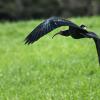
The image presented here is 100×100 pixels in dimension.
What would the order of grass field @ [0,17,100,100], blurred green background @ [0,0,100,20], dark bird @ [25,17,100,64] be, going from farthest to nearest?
blurred green background @ [0,0,100,20], grass field @ [0,17,100,100], dark bird @ [25,17,100,64]

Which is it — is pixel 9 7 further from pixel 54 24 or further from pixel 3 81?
pixel 54 24

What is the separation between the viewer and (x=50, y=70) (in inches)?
403

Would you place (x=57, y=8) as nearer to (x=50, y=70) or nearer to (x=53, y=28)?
(x=50, y=70)

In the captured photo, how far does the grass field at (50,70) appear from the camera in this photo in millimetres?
8015

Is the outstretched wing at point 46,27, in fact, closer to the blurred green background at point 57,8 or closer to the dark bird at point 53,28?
the dark bird at point 53,28

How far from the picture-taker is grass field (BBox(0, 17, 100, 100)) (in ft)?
26.3

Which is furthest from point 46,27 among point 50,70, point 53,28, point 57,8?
point 57,8

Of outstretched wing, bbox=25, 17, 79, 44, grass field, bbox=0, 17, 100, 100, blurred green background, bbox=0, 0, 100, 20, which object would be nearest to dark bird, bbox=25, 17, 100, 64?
outstretched wing, bbox=25, 17, 79, 44

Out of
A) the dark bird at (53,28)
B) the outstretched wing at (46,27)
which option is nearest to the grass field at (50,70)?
the dark bird at (53,28)

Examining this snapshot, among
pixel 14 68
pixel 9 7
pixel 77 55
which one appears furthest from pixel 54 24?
pixel 9 7

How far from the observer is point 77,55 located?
40.5 ft

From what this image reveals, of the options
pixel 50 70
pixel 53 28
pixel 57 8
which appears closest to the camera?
pixel 53 28

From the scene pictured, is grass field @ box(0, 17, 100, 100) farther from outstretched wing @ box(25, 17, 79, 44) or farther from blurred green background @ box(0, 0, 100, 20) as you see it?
blurred green background @ box(0, 0, 100, 20)

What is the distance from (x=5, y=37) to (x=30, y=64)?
659 centimetres
